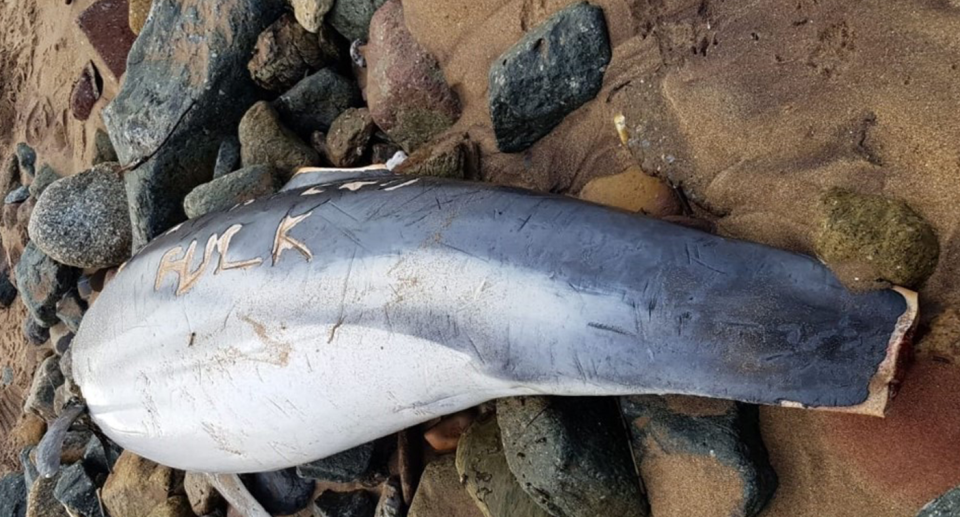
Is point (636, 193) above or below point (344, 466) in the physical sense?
above

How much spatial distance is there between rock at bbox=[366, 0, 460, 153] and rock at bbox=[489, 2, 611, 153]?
253mm

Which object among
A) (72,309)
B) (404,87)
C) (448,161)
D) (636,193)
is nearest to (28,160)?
(72,309)

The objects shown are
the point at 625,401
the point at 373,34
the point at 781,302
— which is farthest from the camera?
the point at 373,34

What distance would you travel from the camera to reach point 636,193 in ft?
6.31

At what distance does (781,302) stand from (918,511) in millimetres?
565

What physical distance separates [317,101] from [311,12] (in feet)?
0.94

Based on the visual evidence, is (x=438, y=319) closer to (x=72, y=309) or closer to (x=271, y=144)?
(x=271, y=144)

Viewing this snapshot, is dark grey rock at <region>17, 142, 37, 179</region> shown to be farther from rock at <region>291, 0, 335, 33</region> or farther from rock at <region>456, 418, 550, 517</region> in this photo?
rock at <region>456, 418, 550, 517</region>

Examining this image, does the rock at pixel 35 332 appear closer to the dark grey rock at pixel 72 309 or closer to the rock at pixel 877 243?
the dark grey rock at pixel 72 309

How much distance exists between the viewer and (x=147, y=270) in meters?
2.28

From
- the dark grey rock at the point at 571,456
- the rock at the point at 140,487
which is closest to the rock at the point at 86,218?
the rock at the point at 140,487

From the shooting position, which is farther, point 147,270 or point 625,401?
point 147,270

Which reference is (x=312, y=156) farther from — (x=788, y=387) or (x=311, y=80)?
(x=788, y=387)

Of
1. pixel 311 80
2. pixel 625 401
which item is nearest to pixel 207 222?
pixel 311 80
